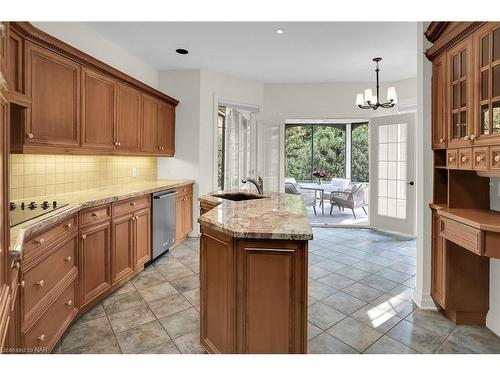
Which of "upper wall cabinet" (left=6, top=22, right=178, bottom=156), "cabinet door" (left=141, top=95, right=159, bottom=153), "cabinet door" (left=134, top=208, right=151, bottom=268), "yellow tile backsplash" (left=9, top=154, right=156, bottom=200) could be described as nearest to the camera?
"upper wall cabinet" (left=6, top=22, right=178, bottom=156)

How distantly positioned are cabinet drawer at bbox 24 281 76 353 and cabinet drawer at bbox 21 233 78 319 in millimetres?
115

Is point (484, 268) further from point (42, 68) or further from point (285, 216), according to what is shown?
point (42, 68)

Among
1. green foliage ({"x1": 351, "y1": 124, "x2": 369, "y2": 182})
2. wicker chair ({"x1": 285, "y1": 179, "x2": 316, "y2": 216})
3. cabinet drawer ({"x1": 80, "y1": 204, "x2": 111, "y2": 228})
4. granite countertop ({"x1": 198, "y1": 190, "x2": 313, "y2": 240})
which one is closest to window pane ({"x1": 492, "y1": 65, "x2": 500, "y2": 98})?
granite countertop ({"x1": 198, "y1": 190, "x2": 313, "y2": 240})

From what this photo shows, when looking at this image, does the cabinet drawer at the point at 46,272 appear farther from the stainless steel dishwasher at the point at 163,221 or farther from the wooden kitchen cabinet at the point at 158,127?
the wooden kitchen cabinet at the point at 158,127

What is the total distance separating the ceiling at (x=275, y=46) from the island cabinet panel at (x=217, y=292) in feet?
8.75

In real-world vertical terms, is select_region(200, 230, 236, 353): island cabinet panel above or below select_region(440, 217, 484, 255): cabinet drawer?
below

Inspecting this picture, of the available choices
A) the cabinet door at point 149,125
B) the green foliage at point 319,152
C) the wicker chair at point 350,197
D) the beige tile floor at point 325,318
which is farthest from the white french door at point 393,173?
the green foliage at point 319,152

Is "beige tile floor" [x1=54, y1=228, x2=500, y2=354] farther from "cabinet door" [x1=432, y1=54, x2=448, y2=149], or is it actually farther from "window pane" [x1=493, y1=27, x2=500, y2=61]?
"window pane" [x1=493, y1=27, x2=500, y2=61]

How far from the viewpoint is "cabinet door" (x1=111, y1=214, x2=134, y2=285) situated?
2.81m

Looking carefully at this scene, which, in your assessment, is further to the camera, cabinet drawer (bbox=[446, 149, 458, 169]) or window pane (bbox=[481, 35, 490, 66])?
cabinet drawer (bbox=[446, 149, 458, 169])
